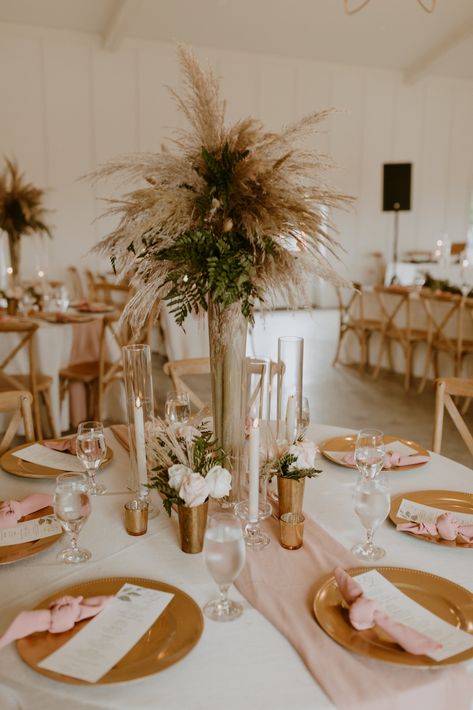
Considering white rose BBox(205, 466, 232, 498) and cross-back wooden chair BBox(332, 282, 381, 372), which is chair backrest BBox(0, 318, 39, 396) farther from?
cross-back wooden chair BBox(332, 282, 381, 372)

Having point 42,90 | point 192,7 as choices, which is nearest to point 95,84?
point 42,90

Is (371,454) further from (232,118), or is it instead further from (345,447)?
(232,118)

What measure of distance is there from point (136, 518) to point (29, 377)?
9.29ft

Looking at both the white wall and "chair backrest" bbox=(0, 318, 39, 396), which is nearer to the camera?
"chair backrest" bbox=(0, 318, 39, 396)

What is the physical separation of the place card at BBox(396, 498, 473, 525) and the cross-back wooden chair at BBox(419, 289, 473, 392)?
3.81m

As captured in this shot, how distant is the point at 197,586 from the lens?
1198mm

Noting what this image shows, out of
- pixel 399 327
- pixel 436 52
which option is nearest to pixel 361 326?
pixel 399 327

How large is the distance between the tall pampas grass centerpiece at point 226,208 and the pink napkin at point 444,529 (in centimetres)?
58

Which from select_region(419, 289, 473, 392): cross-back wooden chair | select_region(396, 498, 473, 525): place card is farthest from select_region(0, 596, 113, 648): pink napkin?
select_region(419, 289, 473, 392): cross-back wooden chair

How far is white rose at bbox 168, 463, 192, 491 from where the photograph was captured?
129 centimetres

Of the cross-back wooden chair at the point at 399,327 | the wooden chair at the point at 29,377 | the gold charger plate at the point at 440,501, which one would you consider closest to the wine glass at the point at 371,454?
the gold charger plate at the point at 440,501

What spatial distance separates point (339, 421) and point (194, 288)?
365 centimetres

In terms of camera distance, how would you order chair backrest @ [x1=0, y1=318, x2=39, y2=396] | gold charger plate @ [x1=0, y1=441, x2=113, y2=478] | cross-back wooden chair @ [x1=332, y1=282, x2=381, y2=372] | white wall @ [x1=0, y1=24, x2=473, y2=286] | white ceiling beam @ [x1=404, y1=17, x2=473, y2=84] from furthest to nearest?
white ceiling beam @ [x1=404, y1=17, x2=473, y2=84], white wall @ [x1=0, y1=24, x2=473, y2=286], cross-back wooden chair @ [x1=332, y1=282, x2=381, y2=372], chair backrest @ [x1=0, y1=318, x2=39, y2=396], gold charger plate @ [x1=0, y1=441, x2=113, y2=478]

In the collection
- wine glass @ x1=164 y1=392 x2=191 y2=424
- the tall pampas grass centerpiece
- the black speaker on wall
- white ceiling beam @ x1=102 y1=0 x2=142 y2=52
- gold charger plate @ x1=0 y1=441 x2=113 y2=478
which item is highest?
white ceiling beam @ x1=102 y1=0 x2=142 y2=52
